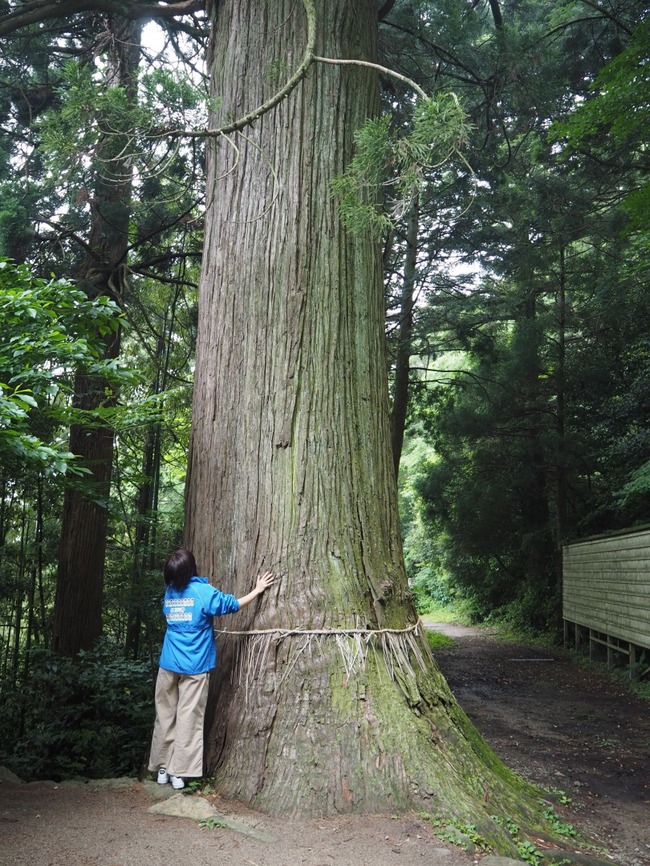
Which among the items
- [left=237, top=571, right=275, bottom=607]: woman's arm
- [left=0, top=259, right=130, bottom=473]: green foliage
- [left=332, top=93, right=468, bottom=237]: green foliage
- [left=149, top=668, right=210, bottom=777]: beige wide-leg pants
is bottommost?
[left=149, top=668, right=210, bottom=777]: beige wide-leg pants

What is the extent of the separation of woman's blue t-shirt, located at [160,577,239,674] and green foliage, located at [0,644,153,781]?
139 centimetres

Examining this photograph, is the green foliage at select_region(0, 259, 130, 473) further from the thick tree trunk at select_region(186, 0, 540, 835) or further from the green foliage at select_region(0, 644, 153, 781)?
the green foliage at select_region(0, 644, 153, 781)

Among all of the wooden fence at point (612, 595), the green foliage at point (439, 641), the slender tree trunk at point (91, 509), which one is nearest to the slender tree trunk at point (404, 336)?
the wooden fence at point (612, 595)

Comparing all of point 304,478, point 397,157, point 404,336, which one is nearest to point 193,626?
point 304,478

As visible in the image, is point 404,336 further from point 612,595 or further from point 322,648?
point 322,648

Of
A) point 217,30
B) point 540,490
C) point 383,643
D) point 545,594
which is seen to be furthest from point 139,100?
point 545,594

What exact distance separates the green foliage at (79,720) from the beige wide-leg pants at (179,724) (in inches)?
41.6

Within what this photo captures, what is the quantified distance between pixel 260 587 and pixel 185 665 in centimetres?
63

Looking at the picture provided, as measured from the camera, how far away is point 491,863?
3.03 m

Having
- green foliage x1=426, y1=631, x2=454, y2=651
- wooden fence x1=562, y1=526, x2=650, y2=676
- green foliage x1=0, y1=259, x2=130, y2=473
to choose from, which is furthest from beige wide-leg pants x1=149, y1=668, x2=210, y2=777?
green foliage x1=426, y1=631, x2=454, y2=651

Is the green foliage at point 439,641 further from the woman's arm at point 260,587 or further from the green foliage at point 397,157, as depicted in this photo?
the green foliage at point 397,157

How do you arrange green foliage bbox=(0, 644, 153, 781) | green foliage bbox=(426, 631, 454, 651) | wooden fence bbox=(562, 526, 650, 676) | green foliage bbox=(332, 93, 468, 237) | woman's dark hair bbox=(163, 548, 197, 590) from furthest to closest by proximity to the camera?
1. green foliage bbox=(426, 631, 454, 651)
2. wooden fence bbox=(562, 526, 650, 676)
3. green foliage bbox=(0, 644, 153, 781)
4. woman's dark hair bbox=(163, 548, 197, 590)
5. green foliage bbox=(332, 93, 468, 237)

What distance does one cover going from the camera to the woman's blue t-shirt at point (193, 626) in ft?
12.8

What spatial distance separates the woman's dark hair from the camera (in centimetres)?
404
